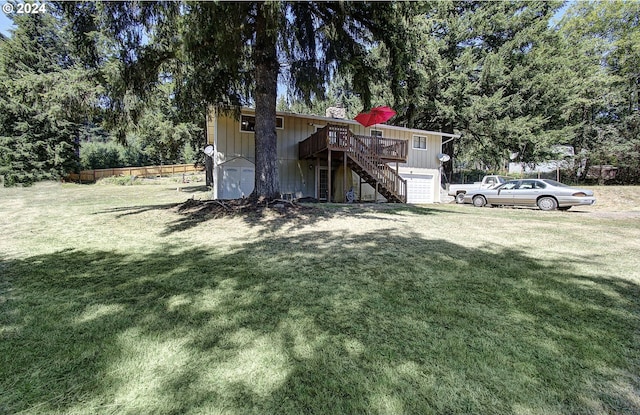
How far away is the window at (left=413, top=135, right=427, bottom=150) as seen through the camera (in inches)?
739

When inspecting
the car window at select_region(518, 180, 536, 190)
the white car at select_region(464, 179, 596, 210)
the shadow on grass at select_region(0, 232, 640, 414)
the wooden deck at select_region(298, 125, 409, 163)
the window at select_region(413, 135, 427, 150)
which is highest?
the window at select_region(413, 135, 427, 150)

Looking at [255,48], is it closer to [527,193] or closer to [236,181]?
[236,181]

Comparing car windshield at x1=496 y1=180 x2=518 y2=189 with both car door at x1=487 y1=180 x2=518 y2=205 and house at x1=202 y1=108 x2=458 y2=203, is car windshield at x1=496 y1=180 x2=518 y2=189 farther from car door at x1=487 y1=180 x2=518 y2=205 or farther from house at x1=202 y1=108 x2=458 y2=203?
house at x1=202 y1=108 x2=458 y2=203

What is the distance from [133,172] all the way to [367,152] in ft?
81.8

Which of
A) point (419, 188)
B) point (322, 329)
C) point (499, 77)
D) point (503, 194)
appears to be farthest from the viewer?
point (499, 77)

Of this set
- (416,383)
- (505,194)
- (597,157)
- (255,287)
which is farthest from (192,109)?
(597,157)

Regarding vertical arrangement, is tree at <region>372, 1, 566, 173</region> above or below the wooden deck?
above

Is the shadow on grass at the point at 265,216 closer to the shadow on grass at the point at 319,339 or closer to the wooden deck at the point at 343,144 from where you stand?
the shadow on grass at the point at 319,339

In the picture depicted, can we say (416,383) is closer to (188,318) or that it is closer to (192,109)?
(188,318)

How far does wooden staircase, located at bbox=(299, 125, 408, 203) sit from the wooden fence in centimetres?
2149

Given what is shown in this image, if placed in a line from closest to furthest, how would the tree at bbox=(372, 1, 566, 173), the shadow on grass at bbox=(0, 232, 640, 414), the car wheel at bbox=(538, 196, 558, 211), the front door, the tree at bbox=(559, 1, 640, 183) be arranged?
the shadow on grass at bbox=(0, 232, 640, 414) < the car wheel at bbox=(538, 196, 558, 211) < the front door < the tree at bbox=(372, 1, 566, 173) < the tree at bbox=(559, 1, 640, 183)

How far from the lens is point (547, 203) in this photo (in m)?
12.2

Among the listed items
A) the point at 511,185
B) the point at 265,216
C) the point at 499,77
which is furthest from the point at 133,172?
the point at 499,77

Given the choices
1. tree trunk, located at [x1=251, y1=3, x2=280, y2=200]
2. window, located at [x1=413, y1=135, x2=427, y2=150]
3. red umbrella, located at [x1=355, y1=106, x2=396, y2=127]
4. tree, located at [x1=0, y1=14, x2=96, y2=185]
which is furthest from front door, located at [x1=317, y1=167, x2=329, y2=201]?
tree, located at [x1=0, y1=14, x2=96, y2=185]
